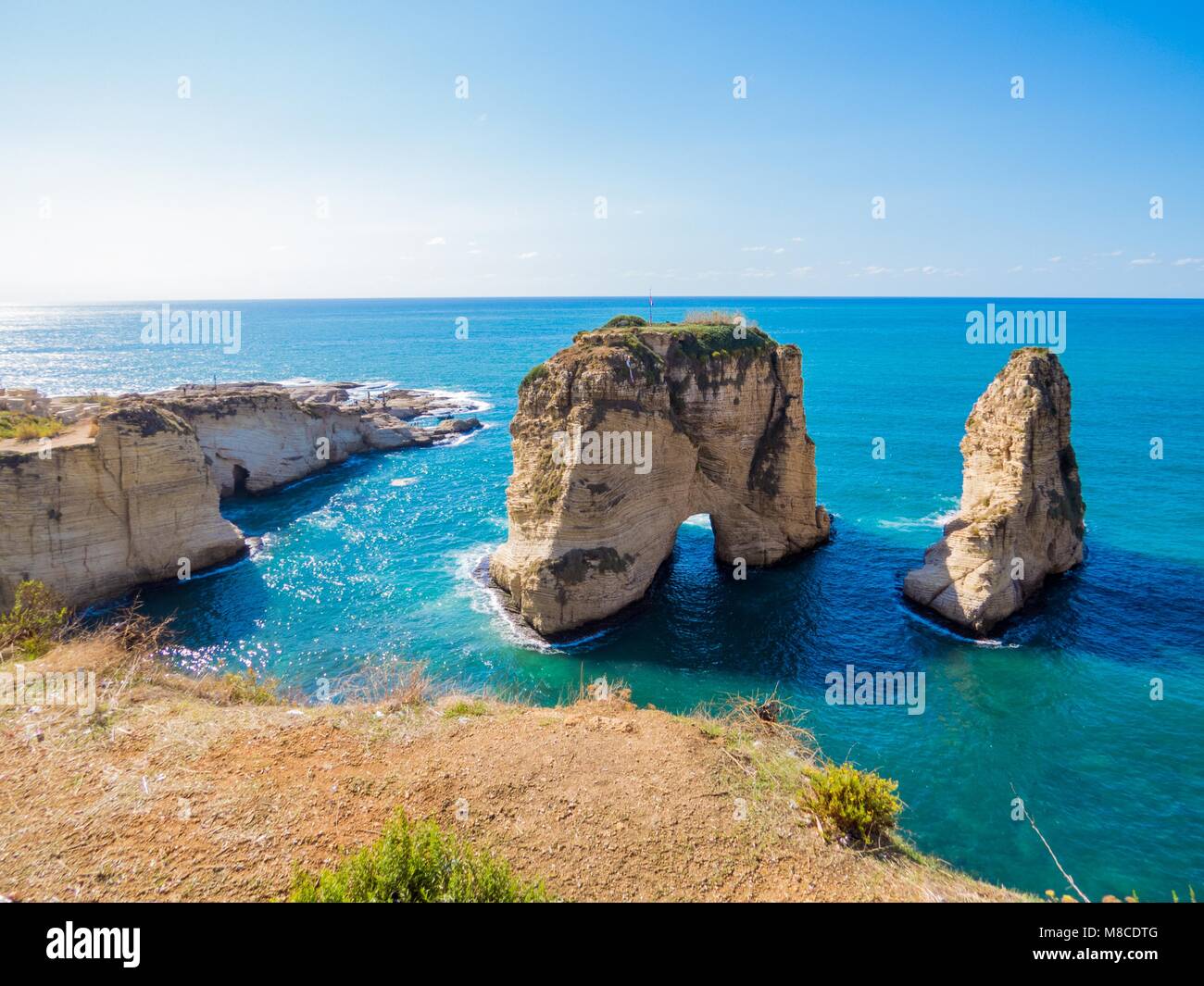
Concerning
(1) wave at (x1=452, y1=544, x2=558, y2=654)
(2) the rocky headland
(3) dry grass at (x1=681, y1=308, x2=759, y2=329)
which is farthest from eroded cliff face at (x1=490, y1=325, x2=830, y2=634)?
Result: (2) the rocky headland

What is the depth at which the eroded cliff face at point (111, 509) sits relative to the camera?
28.8 metres

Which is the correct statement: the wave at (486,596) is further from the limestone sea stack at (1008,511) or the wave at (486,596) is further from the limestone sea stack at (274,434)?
the limestone sea stack at (274,434)

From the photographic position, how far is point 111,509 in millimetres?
31406

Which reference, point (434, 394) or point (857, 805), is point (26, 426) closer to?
point (857, 805)

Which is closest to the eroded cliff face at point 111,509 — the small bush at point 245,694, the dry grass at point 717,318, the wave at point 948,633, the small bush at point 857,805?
the small bush at point 245,694

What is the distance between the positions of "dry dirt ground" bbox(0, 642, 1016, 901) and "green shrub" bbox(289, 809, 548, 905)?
1579mm

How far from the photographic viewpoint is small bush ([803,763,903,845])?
41.4 ft

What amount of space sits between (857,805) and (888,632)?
17103 millimetres

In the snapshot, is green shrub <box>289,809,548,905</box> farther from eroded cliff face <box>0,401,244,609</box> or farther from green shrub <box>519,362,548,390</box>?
eroded cliff face <box>0,401,244,609</box>

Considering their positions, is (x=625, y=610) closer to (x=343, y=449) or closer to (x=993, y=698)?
(x=993, y=698)

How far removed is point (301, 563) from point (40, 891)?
86.3 feet

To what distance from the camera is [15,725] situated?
1454 centimetres

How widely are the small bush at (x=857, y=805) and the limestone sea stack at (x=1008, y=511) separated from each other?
18.1 m
